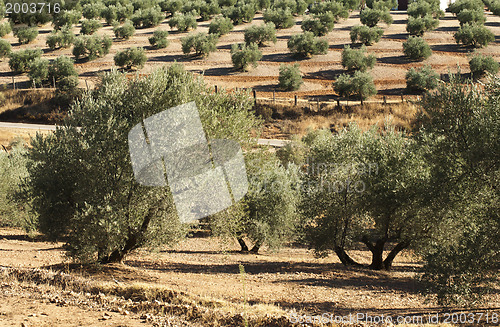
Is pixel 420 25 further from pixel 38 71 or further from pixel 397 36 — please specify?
pixel 38 71

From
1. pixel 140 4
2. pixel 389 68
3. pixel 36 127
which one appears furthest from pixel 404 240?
pixel 140 4

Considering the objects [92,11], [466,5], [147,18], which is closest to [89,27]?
[147,18]

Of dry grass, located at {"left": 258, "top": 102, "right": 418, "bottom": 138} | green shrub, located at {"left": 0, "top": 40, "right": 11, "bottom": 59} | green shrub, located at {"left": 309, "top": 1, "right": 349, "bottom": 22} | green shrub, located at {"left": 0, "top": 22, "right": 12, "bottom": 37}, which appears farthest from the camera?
green shrub, located at {"left": 309, "top": 1, "right": 349, "bottom": 22}

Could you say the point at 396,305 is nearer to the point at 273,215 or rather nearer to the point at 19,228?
the point at 273,215

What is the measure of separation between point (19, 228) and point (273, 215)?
22163 mm

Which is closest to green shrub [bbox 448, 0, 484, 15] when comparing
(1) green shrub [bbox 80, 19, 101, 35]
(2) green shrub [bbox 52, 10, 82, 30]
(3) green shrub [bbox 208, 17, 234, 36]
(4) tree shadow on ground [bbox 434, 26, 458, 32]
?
(4) tree shadow on ground [bbox 434, 26, 458, 32]

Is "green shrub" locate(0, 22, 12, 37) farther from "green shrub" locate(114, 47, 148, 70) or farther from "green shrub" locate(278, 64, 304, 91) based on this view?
"green shrub" locate(278, 64, 304, 91)

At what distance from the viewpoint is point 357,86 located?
64.0 meters

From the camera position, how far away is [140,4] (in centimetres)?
13100

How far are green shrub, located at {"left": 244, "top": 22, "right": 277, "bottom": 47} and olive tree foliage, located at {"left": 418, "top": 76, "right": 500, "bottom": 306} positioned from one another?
76886 millimetres

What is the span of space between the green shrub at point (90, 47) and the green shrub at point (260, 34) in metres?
27.0

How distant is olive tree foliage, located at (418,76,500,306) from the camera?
48.9ft

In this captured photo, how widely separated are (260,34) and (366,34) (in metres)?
20.5

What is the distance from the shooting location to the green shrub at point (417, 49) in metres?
77.7
